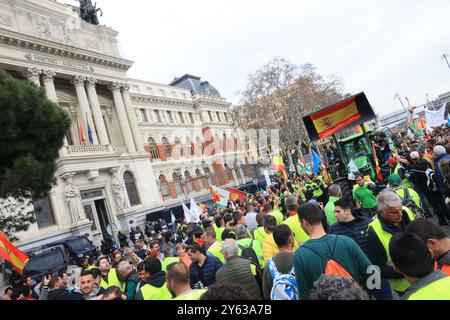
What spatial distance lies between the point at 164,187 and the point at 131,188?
8.32m

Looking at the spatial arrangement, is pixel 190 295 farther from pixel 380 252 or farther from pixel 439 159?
pixel 439 159

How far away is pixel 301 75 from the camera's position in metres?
35.6

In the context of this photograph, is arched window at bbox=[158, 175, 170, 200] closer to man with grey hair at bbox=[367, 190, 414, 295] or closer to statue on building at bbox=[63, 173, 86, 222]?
statue on building at bbox=[63, 173, 86, 222]

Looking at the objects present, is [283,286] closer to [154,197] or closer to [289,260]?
[289,260]

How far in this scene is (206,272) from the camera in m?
4.42

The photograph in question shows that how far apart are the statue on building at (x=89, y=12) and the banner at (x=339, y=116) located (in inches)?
1093

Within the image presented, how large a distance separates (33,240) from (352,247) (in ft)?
69.7

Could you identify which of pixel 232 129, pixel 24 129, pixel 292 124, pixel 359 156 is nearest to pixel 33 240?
pixel 24 129

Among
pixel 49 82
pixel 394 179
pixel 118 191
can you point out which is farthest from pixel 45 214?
pixel 394 179

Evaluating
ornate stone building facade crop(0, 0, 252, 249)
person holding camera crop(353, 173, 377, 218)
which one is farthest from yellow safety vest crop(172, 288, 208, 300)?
ornate stone building facade crop(0, 0, 252, 249)

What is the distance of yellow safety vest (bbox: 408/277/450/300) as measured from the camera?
1.71 metres

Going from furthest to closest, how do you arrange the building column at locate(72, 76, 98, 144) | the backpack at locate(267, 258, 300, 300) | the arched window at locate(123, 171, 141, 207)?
the arched window at locate(123, 171, 141, 207) < the building column at locate(72, 76, 98, 144) < the backpack at locate(267, 258, 300, 300)

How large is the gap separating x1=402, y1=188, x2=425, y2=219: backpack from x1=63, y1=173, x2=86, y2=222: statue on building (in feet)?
69.2

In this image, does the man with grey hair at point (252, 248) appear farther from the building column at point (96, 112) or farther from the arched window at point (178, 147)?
the arched window at point (178, 147)
